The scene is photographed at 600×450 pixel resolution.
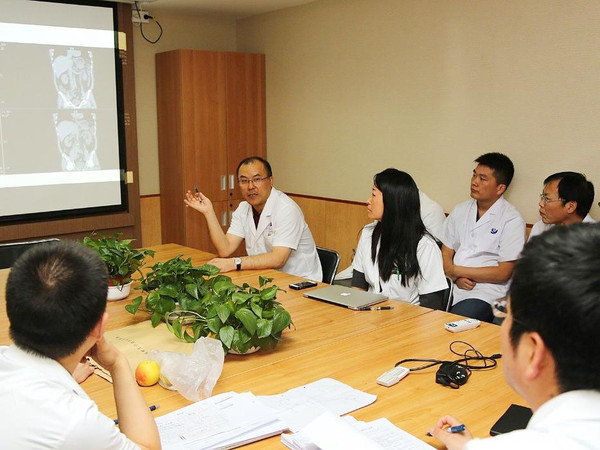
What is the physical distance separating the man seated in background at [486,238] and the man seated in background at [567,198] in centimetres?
30

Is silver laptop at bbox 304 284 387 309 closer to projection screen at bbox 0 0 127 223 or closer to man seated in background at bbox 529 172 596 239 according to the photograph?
man seated in background at bbox 529 172 596 239

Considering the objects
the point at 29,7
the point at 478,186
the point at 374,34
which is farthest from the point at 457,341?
the point at 29,7

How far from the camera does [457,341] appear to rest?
2.11 metres

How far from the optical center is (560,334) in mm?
849

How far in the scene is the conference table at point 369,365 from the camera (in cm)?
162

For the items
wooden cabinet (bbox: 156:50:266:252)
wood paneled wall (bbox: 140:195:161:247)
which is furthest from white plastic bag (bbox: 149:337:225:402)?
wood paneled wall (bbox: 140:195:161:247)

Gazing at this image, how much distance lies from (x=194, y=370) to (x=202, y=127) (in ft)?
12.2

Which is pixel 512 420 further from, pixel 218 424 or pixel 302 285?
pixel 302 285

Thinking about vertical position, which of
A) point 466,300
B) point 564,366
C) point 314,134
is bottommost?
point 466,300

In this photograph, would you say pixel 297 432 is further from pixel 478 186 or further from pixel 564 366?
pixel 478 186

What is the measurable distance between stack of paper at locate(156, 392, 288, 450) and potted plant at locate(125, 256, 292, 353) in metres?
0.31

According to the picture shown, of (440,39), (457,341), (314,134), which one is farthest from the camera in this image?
(314,134)

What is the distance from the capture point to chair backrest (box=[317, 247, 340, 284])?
138 inches

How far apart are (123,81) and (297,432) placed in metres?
4.10
